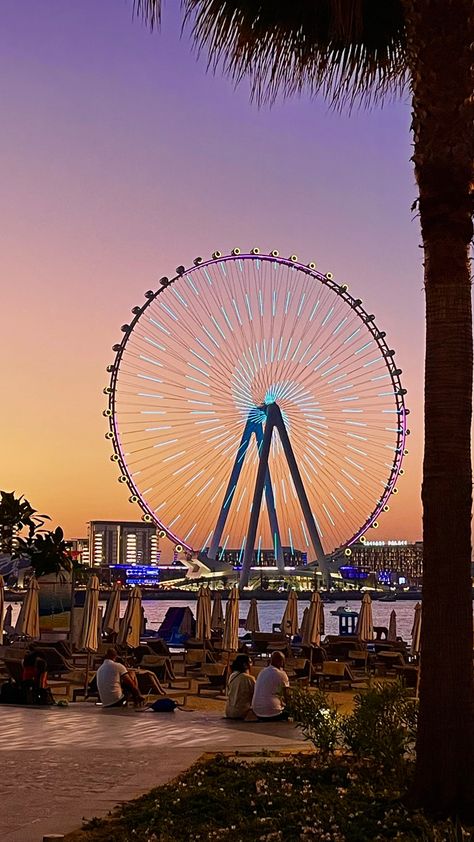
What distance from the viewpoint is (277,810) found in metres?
8.30

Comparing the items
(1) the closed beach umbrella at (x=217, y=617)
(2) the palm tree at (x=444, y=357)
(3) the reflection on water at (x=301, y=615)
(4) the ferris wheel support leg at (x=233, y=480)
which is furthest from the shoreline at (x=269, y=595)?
(2) the palm tree at (x=444, y=357)

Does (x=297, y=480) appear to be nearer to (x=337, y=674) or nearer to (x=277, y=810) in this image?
(x=337, y=674)

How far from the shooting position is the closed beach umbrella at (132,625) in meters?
24.0

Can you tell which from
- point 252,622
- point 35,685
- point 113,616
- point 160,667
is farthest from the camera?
point 252,622

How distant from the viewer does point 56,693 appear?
19.9 meters

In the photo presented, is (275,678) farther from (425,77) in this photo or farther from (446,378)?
(425,77)

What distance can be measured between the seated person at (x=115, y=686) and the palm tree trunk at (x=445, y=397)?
9.41m

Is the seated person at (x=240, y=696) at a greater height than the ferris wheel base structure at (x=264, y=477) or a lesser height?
lesser

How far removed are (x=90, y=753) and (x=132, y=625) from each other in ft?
39.7

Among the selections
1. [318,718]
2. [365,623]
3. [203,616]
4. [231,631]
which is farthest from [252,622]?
[318,718]

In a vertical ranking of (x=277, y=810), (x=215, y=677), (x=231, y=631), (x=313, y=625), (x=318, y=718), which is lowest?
(x=277, y=810)

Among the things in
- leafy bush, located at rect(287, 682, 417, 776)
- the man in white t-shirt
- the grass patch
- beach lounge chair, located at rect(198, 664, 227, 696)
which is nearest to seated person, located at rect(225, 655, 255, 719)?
the man in white t-shirt

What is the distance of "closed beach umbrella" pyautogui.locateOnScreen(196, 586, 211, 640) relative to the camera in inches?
1054

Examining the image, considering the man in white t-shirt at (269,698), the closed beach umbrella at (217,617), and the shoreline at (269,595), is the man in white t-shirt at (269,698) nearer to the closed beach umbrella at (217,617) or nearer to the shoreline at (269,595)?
the closed beach umbrella at (217,617)
